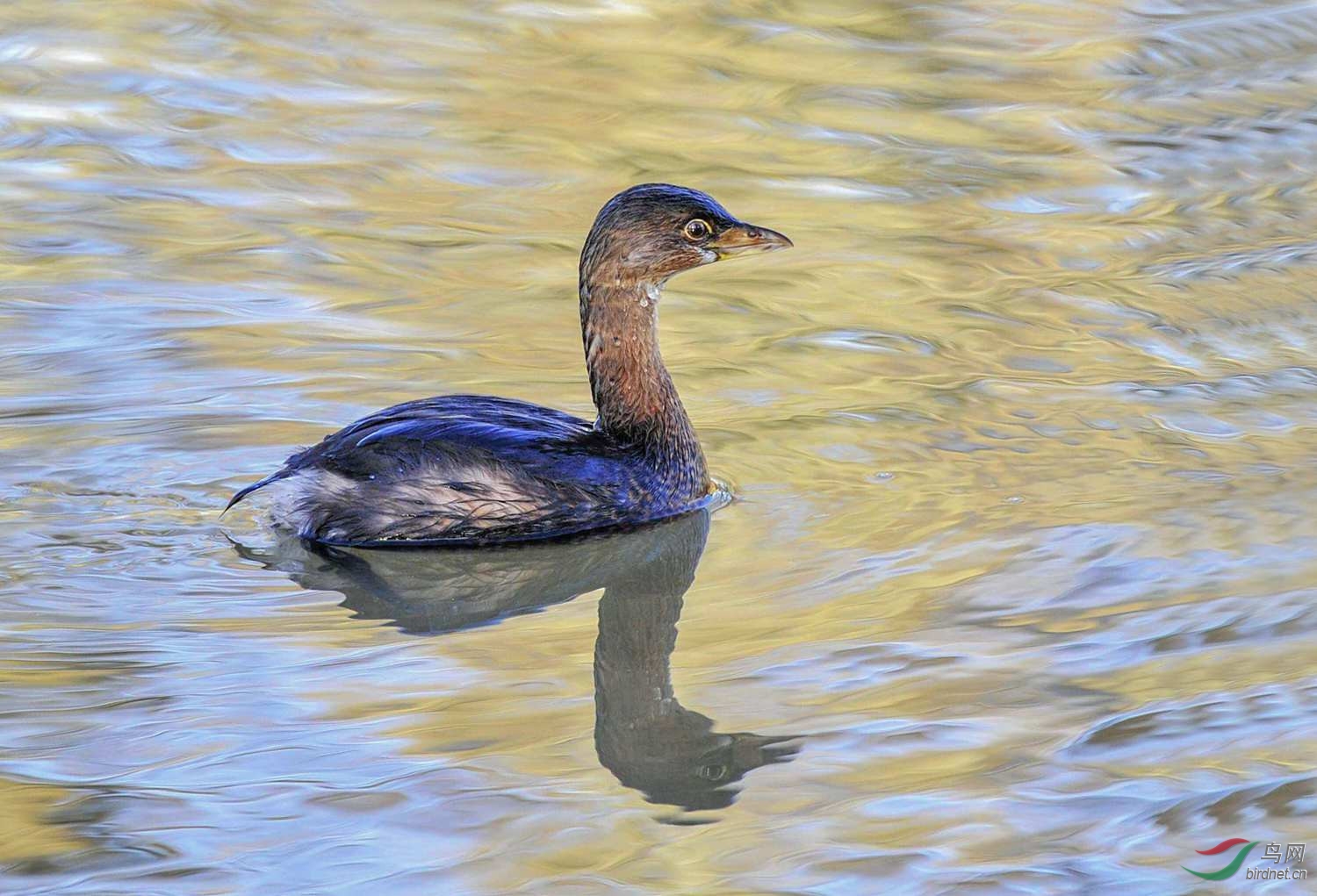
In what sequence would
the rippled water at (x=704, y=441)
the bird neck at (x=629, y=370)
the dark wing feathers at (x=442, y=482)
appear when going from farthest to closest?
the bird neck at (x=629, y=370)
the dark wing feathers at (x=442, y=482)
the rippled water at (x=704, y=441)

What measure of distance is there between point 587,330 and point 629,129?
4.68 m

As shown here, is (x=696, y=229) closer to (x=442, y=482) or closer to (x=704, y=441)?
(x=704, y=441)

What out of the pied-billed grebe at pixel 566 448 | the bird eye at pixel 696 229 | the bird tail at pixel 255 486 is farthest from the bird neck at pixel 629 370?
the bird tail at pixel 255 486

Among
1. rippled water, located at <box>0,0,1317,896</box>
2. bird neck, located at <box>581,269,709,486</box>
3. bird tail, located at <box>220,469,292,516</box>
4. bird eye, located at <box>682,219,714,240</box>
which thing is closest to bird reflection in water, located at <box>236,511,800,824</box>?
rippled water, located at <box>0,0,1317,896</box>

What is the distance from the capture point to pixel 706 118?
11.5m

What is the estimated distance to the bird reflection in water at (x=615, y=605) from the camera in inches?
184

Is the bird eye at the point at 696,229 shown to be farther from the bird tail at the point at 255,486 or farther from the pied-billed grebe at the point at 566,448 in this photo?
the bird tail at the point at 255,486

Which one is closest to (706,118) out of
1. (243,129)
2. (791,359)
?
(243,129)

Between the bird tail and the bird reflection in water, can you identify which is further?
the bird tail

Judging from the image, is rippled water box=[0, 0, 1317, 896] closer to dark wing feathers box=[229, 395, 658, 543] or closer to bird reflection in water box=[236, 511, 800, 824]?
bird reflection in water box=[236, 511, 800, 824]

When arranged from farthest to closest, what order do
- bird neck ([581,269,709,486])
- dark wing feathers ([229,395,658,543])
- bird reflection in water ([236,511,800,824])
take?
bird neck ([581,269,709,486]) → dark wing feathers ([229,395,658,543]) → bird reflection in water ([236,511,800,824])

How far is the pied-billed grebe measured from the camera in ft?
20.3

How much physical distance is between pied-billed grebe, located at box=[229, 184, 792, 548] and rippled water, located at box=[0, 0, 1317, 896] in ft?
0.42

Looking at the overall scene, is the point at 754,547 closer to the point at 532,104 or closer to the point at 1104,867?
the point at 1104,867
